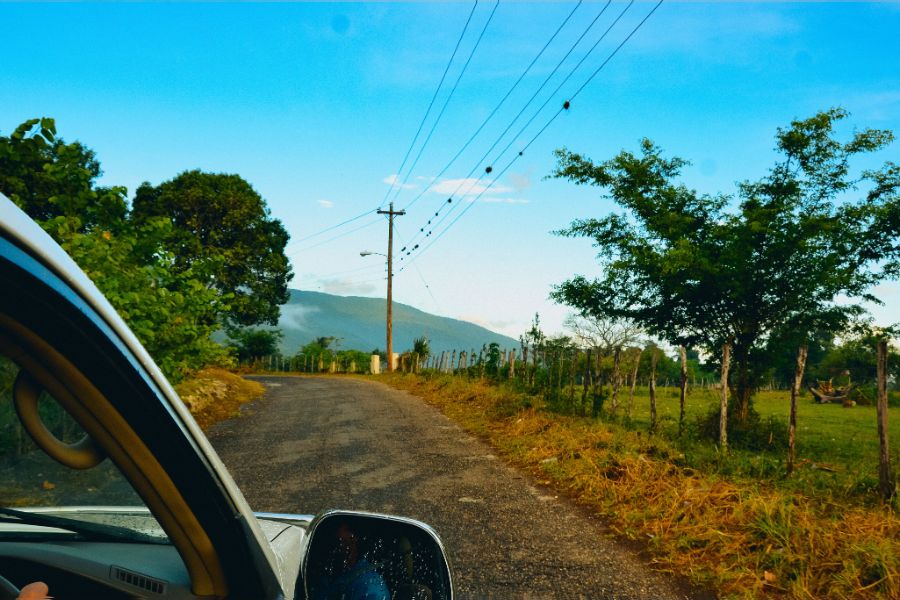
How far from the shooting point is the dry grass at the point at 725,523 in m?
4.46

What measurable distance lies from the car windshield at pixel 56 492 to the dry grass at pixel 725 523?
4410 mm

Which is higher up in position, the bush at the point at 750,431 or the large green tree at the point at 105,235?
the large green tree at the point at 105,235

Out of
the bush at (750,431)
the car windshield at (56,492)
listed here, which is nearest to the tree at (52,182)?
the car windshield at (56,492)

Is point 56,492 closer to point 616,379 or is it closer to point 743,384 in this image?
point 616,379

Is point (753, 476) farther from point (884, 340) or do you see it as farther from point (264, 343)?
point (264, 343)

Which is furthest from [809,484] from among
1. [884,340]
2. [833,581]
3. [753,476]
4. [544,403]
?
[544,403]

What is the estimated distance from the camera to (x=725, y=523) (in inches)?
222

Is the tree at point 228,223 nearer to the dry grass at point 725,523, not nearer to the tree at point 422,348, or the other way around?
the tree at point 422,348

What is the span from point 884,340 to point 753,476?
215 centimetres

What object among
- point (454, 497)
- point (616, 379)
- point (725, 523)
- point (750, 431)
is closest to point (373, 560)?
point (725, 523)

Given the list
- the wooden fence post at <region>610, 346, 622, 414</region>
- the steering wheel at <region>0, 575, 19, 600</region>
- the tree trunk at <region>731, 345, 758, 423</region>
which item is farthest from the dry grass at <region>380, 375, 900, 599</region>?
the tree trunk at <region>731, 345, 758, 423</region>

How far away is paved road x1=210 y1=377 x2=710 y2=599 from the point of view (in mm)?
4562

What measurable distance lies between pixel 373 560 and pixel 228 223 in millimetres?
36977

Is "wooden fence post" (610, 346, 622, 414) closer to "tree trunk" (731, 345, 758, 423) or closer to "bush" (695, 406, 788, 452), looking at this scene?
"bush" (695, 406, 788, 452)
